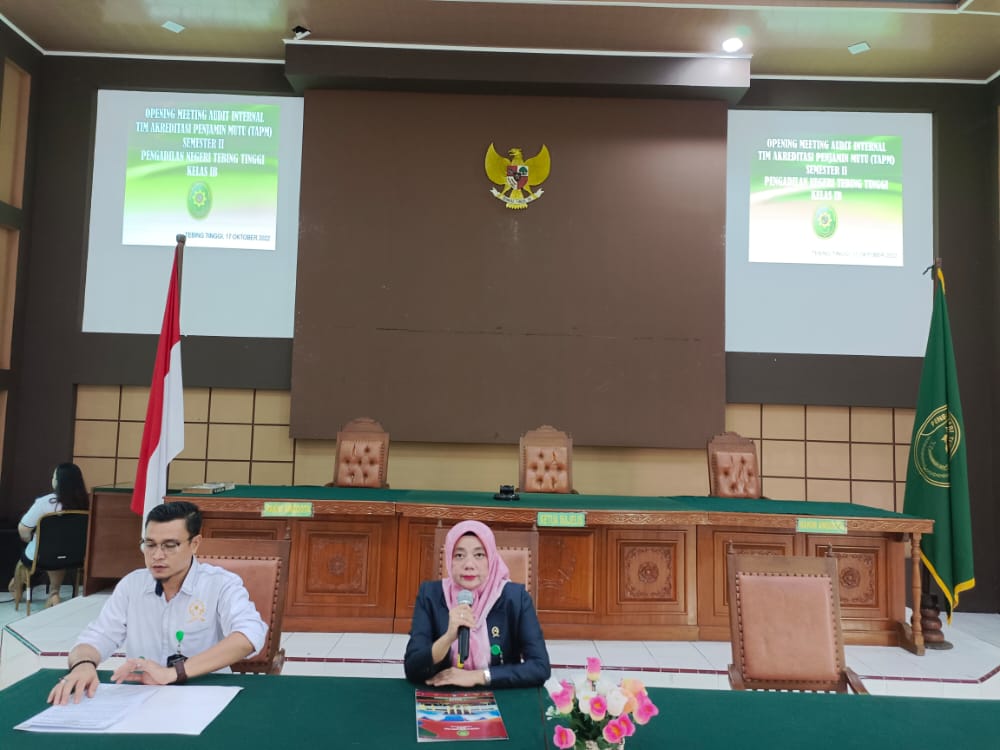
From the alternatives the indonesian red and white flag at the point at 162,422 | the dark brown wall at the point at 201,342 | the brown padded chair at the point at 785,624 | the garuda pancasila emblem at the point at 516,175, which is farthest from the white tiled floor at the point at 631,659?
the garuda pancasila emblem at the point at 516,175

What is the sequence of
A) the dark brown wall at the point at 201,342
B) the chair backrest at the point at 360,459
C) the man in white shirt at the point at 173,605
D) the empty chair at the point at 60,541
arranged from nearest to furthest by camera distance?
the man in white shirt at the point at 173,605, the empty chair at the point at 60,541, the chair backrest at the point at 360,459, the dark brown wall at the point at 201,342

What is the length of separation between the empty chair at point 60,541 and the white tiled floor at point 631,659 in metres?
0.63

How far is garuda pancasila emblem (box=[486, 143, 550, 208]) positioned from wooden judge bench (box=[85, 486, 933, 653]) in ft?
9.95

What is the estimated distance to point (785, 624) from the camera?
2.42 m

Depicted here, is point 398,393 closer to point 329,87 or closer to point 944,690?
point 329,87

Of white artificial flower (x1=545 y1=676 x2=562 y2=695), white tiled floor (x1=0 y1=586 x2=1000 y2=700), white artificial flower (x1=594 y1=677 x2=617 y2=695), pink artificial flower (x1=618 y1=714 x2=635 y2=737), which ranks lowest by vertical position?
white tiled floor (x1=0 y1=586 x2=1000 y2=700)

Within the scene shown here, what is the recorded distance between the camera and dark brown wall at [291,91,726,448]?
6.01 meters

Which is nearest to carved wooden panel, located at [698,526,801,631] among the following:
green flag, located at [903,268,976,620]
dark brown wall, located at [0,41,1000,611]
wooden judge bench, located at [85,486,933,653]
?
wooden judge bench, located at [85,486,933,653]

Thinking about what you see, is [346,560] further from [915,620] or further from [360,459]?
[915,620]

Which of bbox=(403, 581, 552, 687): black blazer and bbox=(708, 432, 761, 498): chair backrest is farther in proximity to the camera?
bbox=(708, 432, 761, 498): chair backrest

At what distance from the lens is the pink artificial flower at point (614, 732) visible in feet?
4.10

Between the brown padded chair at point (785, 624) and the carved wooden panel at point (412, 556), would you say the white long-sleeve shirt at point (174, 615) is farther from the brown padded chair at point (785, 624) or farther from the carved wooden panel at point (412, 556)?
the carved wooden panel at point (412, 556)

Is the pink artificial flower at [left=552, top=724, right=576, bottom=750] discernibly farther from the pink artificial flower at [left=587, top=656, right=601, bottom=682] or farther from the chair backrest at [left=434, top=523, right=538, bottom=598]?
the chair backrest at [left=434, top=523, right=538, bottom=598]

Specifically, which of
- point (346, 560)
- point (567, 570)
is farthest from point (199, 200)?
point (567, 570)
